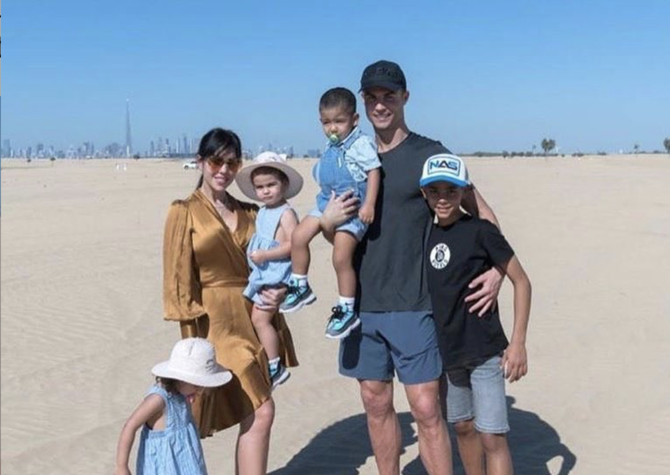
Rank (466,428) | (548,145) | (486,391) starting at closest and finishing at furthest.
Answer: (486,391) → (466,428) → (548,145)

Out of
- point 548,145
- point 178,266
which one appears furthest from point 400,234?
point 548,145

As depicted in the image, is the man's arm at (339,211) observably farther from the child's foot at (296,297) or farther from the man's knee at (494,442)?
the man's knee at (494,442)

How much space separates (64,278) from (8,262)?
1.81m

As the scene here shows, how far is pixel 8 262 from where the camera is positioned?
13250 millimetres

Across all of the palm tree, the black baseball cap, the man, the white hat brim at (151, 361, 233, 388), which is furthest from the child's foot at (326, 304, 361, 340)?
the palm tree

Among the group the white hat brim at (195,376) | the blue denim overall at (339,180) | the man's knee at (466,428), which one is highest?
the blue denim overall at (339,180)

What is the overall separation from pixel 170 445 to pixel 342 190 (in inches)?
57.9

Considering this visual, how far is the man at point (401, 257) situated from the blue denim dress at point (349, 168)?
9 cm

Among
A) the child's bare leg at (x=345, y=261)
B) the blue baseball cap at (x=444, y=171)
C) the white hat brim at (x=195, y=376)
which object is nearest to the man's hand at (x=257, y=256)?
the child's bare leg at (x=345, y=261)

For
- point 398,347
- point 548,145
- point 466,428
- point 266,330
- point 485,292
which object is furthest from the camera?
point 548,145

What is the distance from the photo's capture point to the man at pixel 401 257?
405 cm

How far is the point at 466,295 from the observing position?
156 inches

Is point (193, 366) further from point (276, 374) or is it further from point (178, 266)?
point (276, 374)

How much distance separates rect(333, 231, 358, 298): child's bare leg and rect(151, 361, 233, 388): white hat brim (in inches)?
28.6
